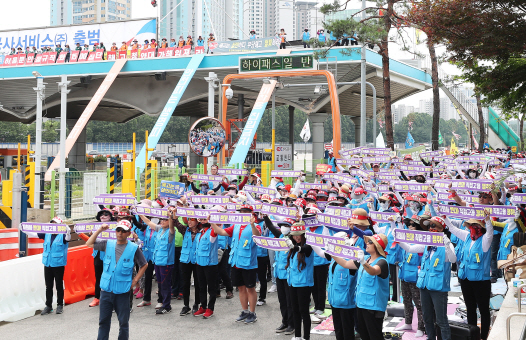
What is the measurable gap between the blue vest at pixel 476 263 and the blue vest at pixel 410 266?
0.60 m

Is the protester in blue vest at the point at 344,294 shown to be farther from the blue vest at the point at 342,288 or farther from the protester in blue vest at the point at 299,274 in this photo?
the protester in blue vest at the point at 299,274

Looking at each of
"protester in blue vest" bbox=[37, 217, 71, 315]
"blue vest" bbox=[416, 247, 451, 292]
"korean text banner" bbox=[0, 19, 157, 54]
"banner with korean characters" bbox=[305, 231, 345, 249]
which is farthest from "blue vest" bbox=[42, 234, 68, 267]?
"korean text banner" bbox=[0, 19, 157, 54]

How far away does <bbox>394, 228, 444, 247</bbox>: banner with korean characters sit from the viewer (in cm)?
657

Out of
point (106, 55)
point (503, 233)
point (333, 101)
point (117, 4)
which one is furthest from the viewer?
point (117, 4)

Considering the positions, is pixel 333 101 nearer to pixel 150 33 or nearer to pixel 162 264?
pixel 162 264

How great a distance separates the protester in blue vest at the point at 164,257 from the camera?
9.37 m

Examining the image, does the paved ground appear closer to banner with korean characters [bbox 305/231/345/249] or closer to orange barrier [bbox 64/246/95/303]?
orange barrier [bbox 64/246/95/303]

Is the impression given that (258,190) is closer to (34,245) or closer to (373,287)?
(373,287)

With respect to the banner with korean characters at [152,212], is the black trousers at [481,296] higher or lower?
lower

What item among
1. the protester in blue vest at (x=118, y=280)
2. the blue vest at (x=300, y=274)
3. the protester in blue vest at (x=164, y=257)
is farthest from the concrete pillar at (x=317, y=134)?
the protester in blue vest at (x=118, y=280)

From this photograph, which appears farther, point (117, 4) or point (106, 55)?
point (117, 4)

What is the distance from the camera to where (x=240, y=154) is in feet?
69.2

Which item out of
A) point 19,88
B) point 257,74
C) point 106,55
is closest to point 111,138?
point 19,88

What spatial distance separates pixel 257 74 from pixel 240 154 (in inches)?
127
